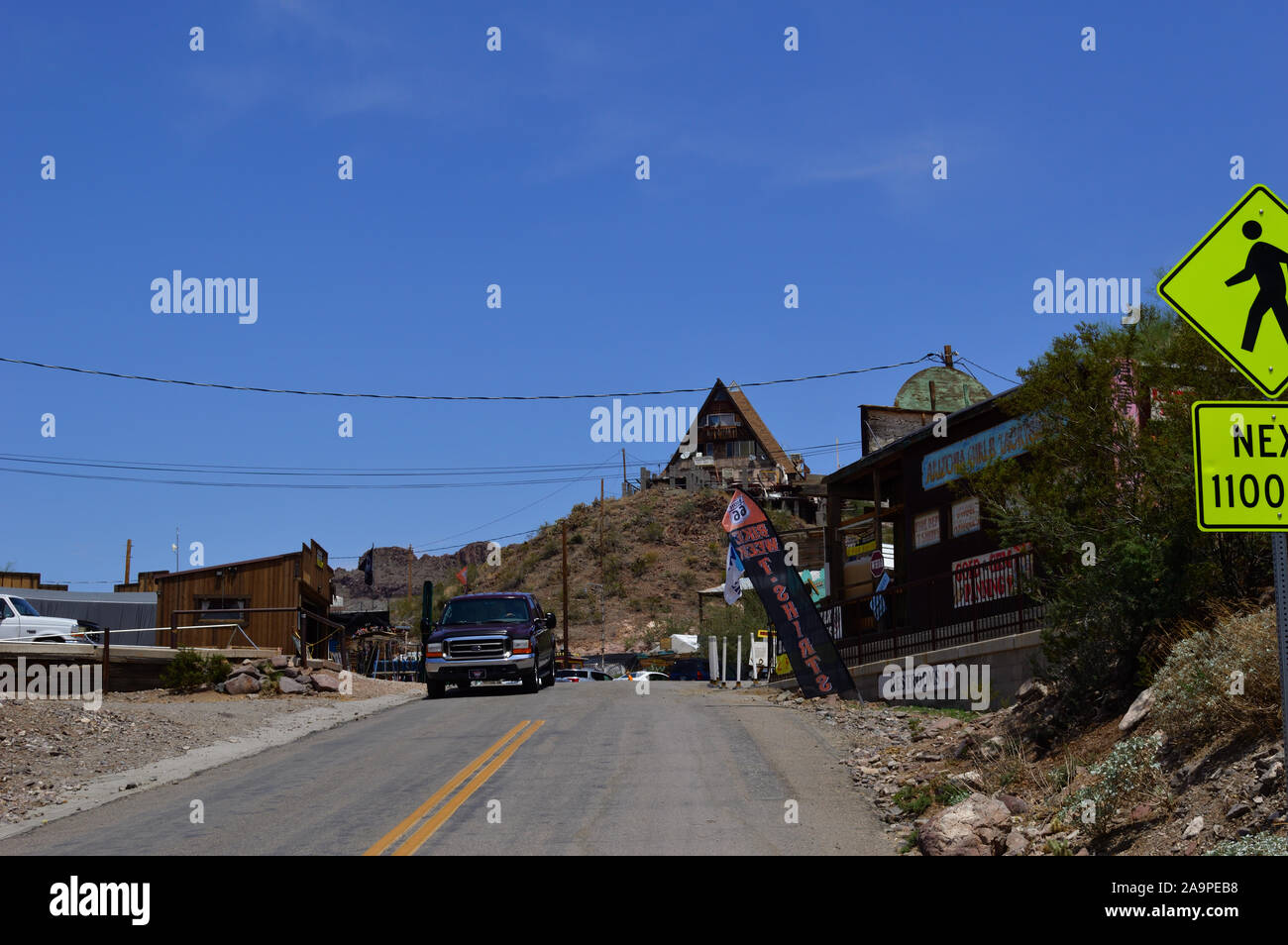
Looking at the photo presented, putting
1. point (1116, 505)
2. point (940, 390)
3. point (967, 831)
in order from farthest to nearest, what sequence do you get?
1. point (940, 390)
2. point (1116, 505)
3. point (967, 831)

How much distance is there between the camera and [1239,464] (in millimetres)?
5926

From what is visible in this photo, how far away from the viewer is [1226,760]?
28.0ft

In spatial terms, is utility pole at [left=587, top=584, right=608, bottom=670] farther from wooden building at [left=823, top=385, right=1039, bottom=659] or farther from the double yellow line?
the double yellow line

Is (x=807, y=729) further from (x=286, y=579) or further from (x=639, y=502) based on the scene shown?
(x=639, y=502)

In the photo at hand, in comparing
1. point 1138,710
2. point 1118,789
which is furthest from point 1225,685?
point 1138,710

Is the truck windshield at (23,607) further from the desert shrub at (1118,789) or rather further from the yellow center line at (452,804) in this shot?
the desert shrub at (1118,789)

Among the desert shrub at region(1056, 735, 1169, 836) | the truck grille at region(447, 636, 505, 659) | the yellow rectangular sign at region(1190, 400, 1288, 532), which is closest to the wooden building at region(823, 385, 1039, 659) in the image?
the desert shrub at region(1056, 735, 1169, 836)

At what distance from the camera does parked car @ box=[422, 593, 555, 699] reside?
84.6 ft

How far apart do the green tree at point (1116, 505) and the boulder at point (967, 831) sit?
3.36 meters

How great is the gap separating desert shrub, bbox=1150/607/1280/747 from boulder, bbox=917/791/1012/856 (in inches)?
62.3

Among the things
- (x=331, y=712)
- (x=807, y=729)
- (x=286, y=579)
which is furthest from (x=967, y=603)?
(x=286, y=579)

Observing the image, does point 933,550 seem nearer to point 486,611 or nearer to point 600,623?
point 486,611

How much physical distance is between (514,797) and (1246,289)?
8476mm

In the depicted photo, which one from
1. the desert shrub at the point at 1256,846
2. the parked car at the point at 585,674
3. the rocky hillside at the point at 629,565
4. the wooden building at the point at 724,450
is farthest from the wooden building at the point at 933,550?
the wooden building at the point at 724,450
